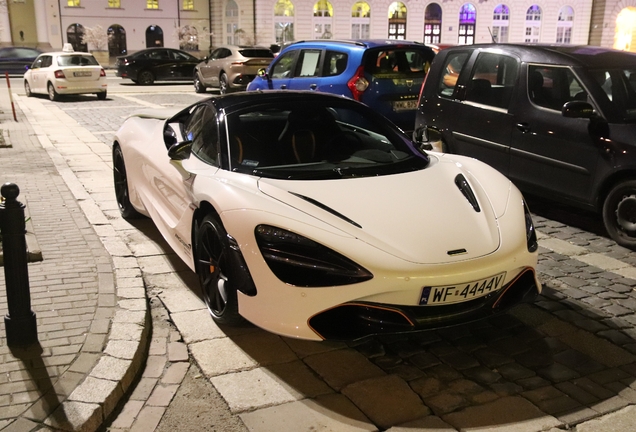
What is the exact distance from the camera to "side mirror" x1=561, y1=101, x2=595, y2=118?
19.2 feet

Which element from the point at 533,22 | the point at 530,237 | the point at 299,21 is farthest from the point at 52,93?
the point at 533,22

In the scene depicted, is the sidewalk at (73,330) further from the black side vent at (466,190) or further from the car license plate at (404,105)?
the car license plate at (404,105)

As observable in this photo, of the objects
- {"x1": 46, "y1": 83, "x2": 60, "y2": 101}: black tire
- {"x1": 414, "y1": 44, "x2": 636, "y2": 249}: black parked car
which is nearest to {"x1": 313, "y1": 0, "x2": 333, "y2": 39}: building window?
{"x1": 46, "y1": 83, "x2": 60, "y2": 101}: black tire

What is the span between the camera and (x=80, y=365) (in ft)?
11.6

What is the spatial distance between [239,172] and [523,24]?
66.4 metres

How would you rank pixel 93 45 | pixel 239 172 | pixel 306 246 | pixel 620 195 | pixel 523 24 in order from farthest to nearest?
pixel 523 24
pixel 93 45
pixel 620 195
pixel 239 172
pixel 306 246

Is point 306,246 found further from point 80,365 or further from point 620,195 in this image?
point 620,195

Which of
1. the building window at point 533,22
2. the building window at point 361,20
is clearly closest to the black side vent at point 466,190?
the building window at point 361,20

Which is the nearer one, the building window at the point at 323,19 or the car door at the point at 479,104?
the car door at the point at 479,104

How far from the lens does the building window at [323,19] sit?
6122 centimetres

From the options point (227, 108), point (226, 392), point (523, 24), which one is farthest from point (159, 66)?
point (523, 24)

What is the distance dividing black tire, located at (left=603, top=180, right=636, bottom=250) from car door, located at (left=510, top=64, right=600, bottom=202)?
21cm

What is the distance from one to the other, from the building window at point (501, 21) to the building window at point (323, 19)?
15.8m

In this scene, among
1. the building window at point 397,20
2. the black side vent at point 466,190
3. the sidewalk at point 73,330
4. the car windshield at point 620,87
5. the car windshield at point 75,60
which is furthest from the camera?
the building window at point 397,20
